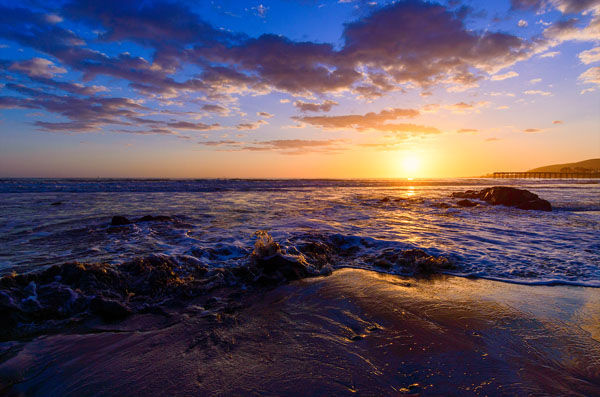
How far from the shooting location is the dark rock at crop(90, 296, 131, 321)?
3301 millimetres

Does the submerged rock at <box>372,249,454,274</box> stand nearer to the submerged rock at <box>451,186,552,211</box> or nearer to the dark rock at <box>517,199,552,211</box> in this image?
the dark rock at <box>517,199,552,211</box>

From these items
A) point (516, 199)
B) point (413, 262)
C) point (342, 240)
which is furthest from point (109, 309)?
point (516, 199)

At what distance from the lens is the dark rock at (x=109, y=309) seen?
330 cm

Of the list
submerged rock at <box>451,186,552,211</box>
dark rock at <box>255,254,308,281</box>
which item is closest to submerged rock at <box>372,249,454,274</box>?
dark rock at <box>255,254,308,281</box>

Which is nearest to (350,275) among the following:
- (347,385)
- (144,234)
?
(347,385)

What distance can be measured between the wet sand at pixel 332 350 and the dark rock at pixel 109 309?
18 cm

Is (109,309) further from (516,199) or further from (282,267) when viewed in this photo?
(516,199)

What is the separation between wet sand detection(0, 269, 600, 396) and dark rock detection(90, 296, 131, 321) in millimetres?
179

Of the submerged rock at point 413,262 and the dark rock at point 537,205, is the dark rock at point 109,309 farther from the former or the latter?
the dark rock at point 537,205

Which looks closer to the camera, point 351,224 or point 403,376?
point 403,376

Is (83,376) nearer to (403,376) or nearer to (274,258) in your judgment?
(403,376)

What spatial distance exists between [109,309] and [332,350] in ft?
8.80

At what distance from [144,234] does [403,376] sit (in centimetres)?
705

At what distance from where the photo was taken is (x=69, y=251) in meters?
5.62
